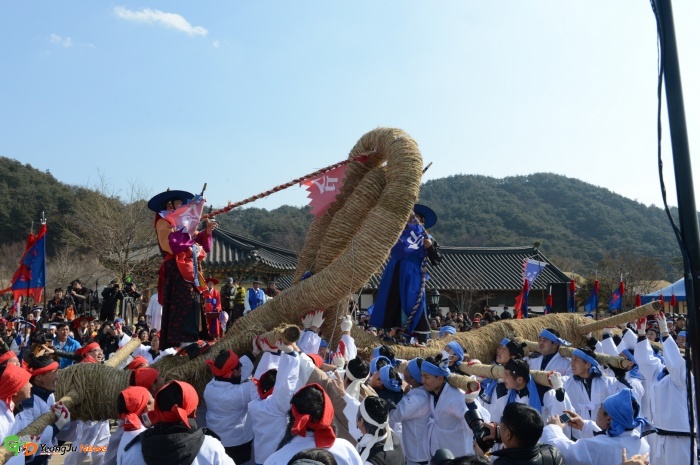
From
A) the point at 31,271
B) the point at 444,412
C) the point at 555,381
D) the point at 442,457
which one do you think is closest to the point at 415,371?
the point at 444,412

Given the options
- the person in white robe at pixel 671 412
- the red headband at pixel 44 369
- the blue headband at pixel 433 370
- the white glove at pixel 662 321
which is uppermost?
the white glove at pixel 662 321

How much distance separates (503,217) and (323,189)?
2641 inches

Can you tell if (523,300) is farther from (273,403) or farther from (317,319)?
(273,403)

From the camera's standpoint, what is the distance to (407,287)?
8.51 meters

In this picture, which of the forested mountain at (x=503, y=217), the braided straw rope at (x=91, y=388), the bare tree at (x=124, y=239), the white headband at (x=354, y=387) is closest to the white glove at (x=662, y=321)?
the white headband at (x=354, y=387)

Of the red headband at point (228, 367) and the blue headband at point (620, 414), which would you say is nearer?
the blue headband at point (620, 414)

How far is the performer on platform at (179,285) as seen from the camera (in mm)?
6828

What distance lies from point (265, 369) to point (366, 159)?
4.00m

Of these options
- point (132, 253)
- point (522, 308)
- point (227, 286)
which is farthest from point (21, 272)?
point (132, 253)

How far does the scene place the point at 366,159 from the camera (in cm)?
863

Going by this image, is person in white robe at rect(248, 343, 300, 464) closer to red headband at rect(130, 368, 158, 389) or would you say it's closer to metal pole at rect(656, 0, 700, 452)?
red headband at rect(130, 368, 158, 389)

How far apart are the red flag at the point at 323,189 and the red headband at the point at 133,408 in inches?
188

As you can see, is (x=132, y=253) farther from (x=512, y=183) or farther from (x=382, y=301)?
(x=512, y=183)

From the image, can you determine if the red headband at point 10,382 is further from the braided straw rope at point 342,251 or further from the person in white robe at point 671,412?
the person in white robe at point 671,412
